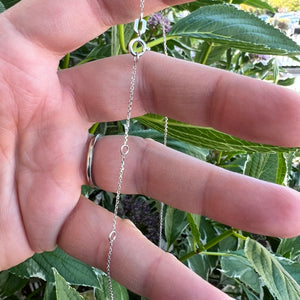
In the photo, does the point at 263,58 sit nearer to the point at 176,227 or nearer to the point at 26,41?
the point at 176,227

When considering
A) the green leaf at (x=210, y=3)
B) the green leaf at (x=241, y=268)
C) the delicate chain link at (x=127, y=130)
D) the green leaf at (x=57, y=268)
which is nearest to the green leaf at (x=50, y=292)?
the green leaf at (x=57, y=268)

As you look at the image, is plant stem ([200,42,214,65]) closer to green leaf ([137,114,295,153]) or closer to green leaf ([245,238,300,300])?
green leaf ([137,114,295,153])

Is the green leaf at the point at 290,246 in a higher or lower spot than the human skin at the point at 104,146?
lower

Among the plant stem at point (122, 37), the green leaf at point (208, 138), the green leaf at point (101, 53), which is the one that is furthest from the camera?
the green leaf at point (101, 53)

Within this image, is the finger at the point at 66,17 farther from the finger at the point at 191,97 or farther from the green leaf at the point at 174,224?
the green leaf at the point at 174,224

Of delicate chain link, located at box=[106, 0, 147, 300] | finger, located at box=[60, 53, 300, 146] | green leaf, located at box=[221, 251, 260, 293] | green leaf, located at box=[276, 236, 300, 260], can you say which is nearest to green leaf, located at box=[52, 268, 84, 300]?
delicate chain link, located at box=[106, 0, 147, 300]
